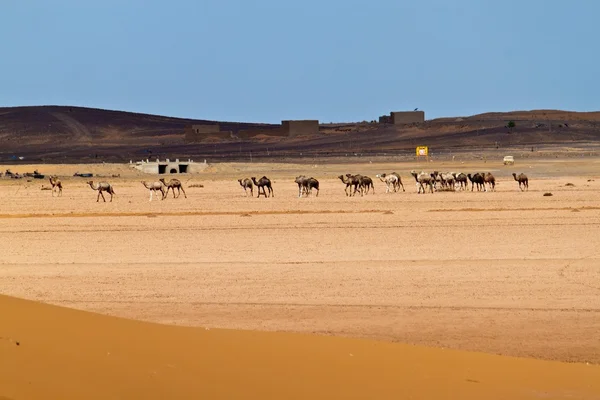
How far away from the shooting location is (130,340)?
9.32 meters

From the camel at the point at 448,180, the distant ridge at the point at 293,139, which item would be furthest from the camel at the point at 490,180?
the distant ridge at the point at 293,139

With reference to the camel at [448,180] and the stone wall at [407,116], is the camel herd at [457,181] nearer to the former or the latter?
the camel at [448,180]

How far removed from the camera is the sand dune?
7.66 metres

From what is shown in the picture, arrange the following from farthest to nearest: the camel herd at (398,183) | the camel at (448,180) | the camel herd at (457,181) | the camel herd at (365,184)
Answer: the camel at (448,180) < the camel herd at (457,181) < the camel herd at (398,183) < the camel herd at (365,184)

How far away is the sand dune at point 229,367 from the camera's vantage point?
766 cm

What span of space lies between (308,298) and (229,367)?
243 inches

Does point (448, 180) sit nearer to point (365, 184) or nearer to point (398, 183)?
point (398, 183)

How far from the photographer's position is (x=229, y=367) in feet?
29.1

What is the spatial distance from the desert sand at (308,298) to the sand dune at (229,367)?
24 mm

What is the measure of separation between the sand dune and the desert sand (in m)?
0.02

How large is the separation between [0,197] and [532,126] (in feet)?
333

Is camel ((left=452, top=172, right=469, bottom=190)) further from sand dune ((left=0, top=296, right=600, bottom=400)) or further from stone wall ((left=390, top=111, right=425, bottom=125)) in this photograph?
stone wall ((left=390, top=111, right=425, bottom=125))

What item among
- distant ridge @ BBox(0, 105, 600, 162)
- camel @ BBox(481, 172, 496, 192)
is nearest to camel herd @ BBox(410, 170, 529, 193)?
camel @ BBox(481, 172, 496, 192)

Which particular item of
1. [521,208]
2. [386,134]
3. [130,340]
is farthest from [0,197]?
[386,134]
